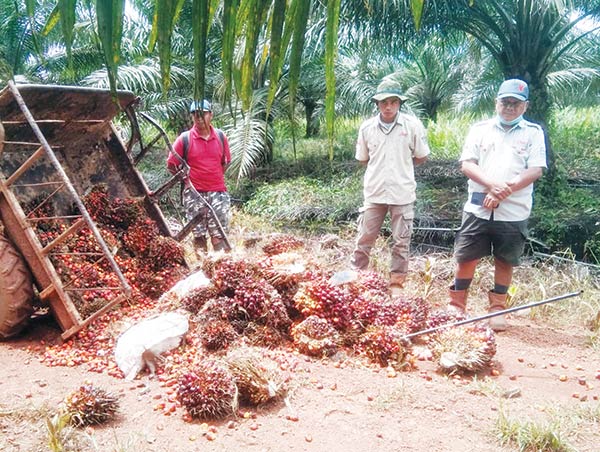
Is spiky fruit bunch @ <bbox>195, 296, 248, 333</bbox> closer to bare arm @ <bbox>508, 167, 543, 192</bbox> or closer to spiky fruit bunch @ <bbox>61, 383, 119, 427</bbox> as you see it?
spiky fruit bunch @ <bbox>61, 383, 119, 427</bbox>

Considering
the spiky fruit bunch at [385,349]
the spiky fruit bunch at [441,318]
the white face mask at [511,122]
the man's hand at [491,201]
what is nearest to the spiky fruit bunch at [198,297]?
the spiky fruit bunch at [385,349]

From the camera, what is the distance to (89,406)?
257 cm

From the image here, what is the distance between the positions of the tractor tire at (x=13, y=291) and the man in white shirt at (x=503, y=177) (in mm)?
3195

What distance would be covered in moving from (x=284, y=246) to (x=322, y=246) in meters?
1.57

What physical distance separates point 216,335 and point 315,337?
25.8 inches

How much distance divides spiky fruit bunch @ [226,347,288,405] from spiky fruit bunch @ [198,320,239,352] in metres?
0.30

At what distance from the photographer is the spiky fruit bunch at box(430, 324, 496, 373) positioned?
3.29m

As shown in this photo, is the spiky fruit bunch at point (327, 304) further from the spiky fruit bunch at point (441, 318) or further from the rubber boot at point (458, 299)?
the rubber boot at point (458, 299)

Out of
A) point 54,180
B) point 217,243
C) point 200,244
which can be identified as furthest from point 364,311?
point 54,180

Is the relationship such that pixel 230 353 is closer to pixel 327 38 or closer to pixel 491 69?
pixel 327 38

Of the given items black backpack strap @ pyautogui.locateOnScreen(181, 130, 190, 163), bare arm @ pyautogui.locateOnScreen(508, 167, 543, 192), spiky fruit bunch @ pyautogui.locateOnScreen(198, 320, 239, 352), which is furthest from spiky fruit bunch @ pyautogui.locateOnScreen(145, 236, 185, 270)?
bare arm @ pyautogui.locateOnScreen(508, 167, 543, 192)

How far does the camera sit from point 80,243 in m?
4.16

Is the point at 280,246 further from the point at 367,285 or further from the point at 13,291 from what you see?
the point at 13,291

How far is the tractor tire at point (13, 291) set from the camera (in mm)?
3514
